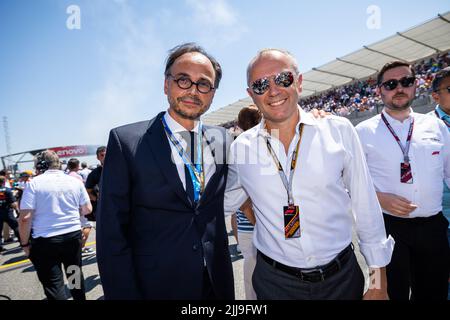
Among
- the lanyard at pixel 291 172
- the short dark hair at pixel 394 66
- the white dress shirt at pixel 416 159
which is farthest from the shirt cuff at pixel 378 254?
the short dark hair at pixel 394 66

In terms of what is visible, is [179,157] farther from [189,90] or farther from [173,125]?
[189,90]

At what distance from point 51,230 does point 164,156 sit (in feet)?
8.34

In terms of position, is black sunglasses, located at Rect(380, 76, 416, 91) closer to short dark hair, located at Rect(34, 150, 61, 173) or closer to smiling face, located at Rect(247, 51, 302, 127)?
smiling face, located at Rect(247, 51, 302, 127)

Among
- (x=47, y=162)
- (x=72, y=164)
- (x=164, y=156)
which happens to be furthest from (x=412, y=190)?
(x=72, y=164)

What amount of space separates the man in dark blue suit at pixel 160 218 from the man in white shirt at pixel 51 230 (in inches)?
85.7

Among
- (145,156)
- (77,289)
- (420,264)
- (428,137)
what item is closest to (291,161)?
(145,156)

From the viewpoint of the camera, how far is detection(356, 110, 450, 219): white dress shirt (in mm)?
2152

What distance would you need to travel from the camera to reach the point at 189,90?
1.71 m

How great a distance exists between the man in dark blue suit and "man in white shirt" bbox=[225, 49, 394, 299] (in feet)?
1.10

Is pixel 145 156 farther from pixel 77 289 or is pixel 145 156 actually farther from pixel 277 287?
pixel 77 289

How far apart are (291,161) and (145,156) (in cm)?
101

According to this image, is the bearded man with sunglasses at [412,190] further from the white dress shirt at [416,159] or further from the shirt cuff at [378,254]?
the shirt cuff at [378,254]

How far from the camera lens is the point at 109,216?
140 centimetres

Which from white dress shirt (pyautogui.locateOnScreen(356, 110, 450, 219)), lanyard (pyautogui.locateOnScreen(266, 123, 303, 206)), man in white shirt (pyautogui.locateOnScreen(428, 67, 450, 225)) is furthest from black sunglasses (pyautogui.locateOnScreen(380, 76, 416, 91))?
lanyard (pyautogui.locateOnScreen(266, 123, 303, 206))
